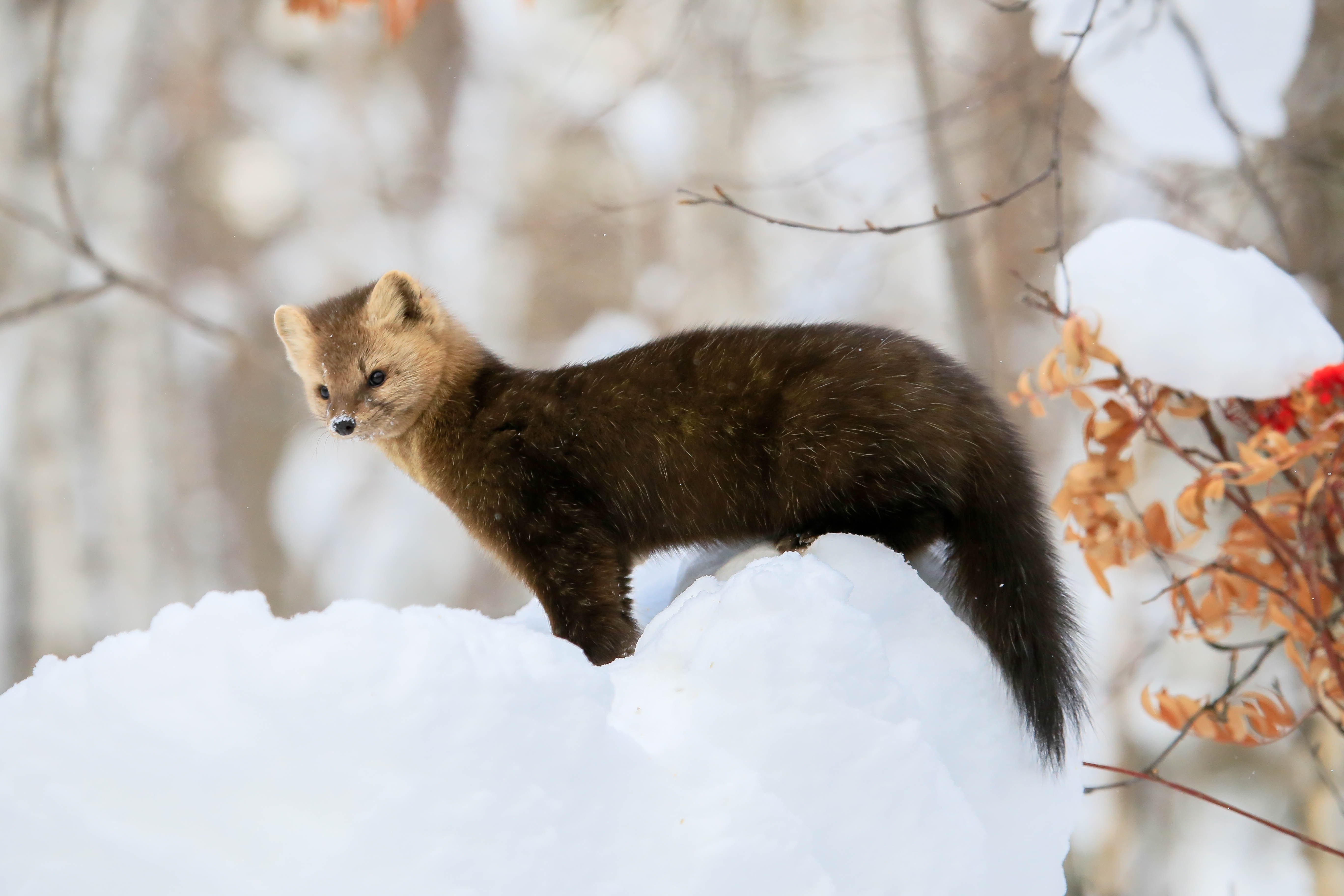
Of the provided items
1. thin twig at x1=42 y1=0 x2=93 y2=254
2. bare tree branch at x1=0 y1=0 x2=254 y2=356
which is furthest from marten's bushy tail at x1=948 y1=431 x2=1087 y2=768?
thin twig at x1=42 y1=0 x2=93 y2=254

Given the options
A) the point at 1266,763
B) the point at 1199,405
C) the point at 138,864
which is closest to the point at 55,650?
the point at 138,864

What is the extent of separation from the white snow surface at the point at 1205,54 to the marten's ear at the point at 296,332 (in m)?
2.70

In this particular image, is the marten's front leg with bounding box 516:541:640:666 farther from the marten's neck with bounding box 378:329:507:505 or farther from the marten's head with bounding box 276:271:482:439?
the marten's head with bounding box 276:271:482:439

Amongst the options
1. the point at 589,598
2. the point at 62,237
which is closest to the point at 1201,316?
the point at 589,598

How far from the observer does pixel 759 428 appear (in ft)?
6.71

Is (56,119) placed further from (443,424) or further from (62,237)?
(443,424)

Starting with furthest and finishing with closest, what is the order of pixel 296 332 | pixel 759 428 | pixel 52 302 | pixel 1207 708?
pixel 52 302 → pixel 296 332 → pixel 1207 708 → pixel 759 428

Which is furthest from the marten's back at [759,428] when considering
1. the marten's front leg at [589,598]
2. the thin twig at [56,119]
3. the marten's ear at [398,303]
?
the thin twig at [56,119]

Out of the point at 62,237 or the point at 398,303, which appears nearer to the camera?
the point at 398,303

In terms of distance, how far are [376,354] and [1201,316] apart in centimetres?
173

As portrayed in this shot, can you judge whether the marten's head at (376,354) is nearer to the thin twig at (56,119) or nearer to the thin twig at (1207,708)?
the thin twig at (1207,708)

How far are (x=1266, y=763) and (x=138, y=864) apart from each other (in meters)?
4.96

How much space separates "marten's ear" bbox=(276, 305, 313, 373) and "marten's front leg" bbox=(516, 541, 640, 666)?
0.82m

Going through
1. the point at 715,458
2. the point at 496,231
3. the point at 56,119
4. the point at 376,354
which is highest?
the point at 56,119
